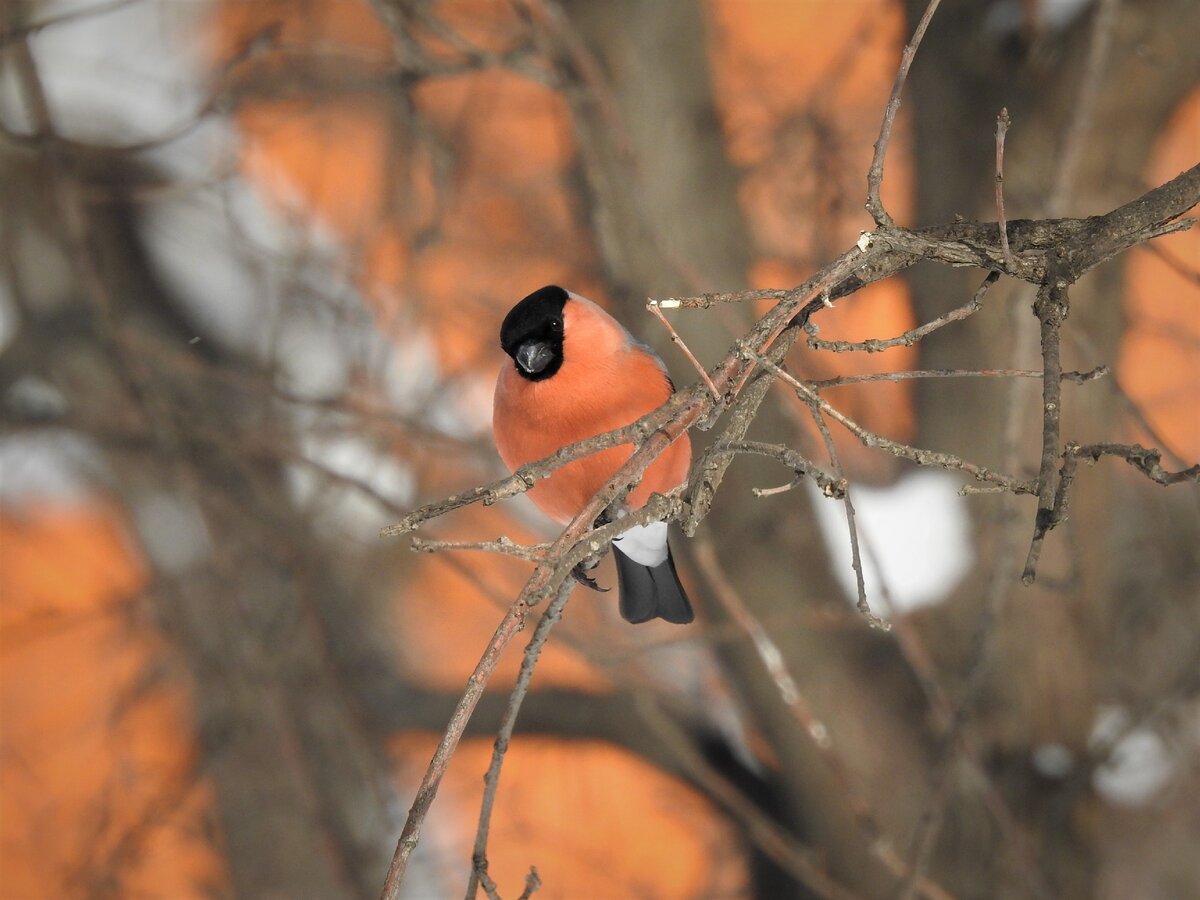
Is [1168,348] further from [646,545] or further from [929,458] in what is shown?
[929,458]

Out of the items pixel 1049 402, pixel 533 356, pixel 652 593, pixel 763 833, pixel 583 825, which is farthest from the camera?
pixel 583 825

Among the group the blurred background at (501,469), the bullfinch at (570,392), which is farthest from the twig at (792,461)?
the blurred background at (501,469)

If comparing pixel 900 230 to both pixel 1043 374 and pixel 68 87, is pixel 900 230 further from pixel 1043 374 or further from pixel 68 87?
pixel 68 87

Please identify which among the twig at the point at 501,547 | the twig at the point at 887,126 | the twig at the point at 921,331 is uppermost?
the twig at the point at 887,126

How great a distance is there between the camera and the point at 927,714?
208cm

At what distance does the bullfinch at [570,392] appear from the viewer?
3.35ft

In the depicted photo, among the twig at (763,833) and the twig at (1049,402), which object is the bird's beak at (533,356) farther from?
the twig at (763,833)

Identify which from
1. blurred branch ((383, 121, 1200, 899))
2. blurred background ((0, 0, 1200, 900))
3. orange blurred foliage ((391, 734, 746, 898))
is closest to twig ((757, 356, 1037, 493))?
blurred branch ((383, 121, 1200, 899))

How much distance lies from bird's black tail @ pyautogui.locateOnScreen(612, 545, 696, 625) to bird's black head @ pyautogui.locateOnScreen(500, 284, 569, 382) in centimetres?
39

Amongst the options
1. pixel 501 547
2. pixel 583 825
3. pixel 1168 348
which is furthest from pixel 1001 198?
pixel 583 825

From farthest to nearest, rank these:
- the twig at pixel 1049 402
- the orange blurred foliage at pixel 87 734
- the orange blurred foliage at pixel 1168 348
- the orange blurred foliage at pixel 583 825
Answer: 1. the orange blurred foliage at pixel 583 825
2. the orange blurred foliage at pixel 87 734
3. the orange blurred foliage at pixel 1168 348
4. the twig at pixel 1049 402

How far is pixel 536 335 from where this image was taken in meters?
1.02

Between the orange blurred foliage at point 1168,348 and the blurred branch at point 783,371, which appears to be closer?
the blurred branch at point 783,371

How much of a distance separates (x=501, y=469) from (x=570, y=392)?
1179 millimetres
